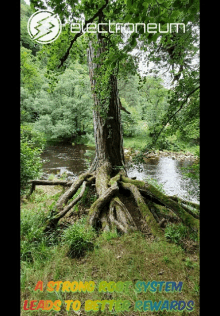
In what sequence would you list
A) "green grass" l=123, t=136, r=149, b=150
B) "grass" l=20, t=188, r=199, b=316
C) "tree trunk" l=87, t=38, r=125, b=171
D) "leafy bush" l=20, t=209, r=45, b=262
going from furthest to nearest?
"green grass" l=123, t=136, r=149, b=150, "tree trunk" l=87, t=38, r=125, b=171, "leafy bush" l=20, t=209, r=45, b=262, "grass" l=20, t=188, r=199, b=316

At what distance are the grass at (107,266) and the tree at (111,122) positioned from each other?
302 mm

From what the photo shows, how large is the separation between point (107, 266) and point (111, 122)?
322cm

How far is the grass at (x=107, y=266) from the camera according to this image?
1.41 meters

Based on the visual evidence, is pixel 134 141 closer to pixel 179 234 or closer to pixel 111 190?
pixel 111 190

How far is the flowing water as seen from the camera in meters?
6.82

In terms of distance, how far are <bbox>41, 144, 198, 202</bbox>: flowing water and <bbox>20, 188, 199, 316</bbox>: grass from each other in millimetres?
3858

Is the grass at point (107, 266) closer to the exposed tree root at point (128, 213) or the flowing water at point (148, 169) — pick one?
the exposed tree root at point (128, 213)

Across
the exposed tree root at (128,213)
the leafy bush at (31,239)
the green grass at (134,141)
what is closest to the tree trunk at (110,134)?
the exposed tree root at (128,213)

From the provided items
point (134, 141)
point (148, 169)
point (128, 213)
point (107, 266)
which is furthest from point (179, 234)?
point (134, 141)

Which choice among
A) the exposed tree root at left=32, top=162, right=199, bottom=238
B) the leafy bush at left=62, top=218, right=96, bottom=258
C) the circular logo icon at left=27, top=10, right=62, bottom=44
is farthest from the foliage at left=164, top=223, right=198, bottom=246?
the circular logo icon at left=27, top=10, right=62, bottom=44

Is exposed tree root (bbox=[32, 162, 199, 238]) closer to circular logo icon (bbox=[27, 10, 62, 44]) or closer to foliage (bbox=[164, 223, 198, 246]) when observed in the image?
foliage (bbox=[164, 223, 198, 246])

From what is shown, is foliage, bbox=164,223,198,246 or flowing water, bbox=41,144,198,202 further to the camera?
flowing water, bbox=41,144,198,202
